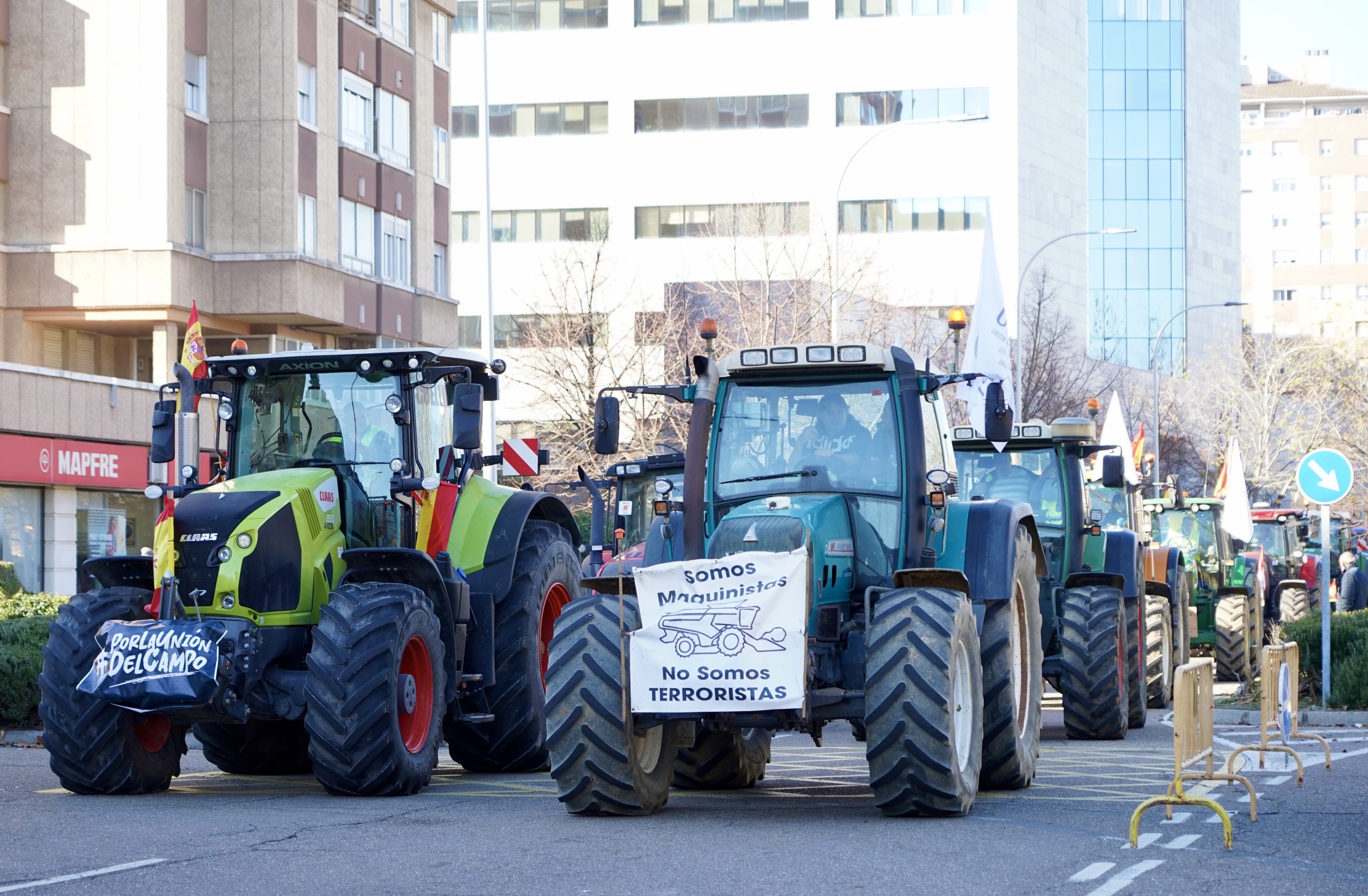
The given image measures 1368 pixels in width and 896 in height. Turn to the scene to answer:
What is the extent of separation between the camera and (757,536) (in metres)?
10.7

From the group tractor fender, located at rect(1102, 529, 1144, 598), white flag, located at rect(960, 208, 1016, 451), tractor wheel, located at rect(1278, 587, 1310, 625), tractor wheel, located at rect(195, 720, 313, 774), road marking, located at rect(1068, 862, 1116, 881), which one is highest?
white flag, located at rect(960, 208, 1016, 451)

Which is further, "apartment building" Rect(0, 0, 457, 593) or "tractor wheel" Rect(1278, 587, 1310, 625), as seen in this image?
"apartment building" Rect(0, 0, 457, 593)

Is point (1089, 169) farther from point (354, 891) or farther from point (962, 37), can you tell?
point (354, 891)

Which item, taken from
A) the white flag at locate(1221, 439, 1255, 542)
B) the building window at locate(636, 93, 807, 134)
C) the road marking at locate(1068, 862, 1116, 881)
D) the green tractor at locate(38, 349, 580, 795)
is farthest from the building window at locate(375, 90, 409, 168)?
the road marking at locate(1068, 862, 1116, 881)

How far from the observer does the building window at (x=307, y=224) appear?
36688 mm

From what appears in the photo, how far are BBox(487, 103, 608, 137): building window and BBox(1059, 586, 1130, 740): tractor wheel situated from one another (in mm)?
54421

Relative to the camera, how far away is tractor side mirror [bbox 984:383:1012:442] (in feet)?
38.3

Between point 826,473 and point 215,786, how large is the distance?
15.3 ft

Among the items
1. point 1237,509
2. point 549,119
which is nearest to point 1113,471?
point 1237,509

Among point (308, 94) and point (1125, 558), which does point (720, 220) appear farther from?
point (1125, 558)

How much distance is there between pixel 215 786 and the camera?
13047 millimetres

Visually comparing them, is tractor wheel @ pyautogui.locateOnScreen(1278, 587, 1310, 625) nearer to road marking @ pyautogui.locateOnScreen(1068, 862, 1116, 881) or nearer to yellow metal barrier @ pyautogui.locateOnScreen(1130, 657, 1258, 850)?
yellow metal barrier @ pyautogui.locateOnScreen(1130, 657, 1258, 850)

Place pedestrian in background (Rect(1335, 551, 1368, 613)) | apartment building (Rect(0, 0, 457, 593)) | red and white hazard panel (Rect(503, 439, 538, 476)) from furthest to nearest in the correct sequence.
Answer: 1. apartment building (Rect(0, 0, 457, 593))
2. pedestrian in background (Rect(1335, 551, 1368, 613))
3. red and white hazard panel (Rect(503, 439, 538, 476))

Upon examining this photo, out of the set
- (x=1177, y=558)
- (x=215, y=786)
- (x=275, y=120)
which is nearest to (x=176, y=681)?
(x=215, y=786)
